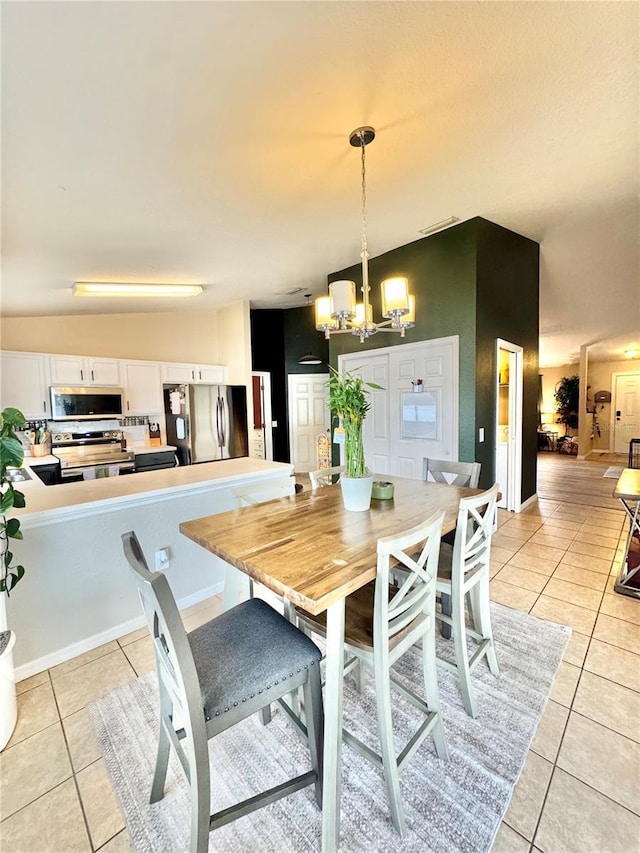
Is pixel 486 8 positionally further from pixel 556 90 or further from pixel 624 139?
pixel 624 139

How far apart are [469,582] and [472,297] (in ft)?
9.22

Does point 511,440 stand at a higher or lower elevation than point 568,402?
lower

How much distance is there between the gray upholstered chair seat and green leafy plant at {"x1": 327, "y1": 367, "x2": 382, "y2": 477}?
80 cm

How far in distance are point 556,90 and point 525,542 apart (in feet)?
11.4

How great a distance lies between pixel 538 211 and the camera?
3414 mm

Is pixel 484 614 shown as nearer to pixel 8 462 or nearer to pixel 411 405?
pixel 8 462

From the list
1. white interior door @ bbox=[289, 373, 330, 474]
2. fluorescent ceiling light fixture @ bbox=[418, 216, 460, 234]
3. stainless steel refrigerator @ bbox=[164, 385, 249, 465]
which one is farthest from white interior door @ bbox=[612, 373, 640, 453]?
stainless steel refrigerator @ bbox=[164, 385, 249, 465]

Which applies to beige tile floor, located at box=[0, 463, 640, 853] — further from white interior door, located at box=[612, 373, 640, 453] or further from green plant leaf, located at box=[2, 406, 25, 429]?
white interior door, located at box=[612, 373, 640, 453]

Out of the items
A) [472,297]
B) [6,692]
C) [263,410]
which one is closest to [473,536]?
[6,692]

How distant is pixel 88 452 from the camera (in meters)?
4.25

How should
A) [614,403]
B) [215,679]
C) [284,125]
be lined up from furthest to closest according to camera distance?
[614,403] < [284,125] < [215,679]

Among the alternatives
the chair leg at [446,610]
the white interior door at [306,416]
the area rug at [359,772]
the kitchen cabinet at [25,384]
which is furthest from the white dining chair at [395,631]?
the white interior door at [306,416]

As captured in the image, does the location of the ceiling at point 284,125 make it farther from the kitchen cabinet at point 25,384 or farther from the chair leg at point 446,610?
the chair leg at point 446,610

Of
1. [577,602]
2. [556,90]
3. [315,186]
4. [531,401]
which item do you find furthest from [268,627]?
[531,401]
